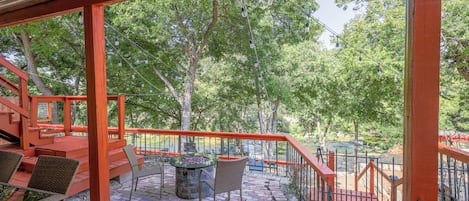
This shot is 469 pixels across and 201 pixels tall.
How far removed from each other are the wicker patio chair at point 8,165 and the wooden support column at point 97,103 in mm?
881

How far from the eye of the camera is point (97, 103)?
7.74 feet

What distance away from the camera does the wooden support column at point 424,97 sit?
1239mm

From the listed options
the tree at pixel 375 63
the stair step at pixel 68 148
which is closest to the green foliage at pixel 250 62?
the tree at pixel 375 63

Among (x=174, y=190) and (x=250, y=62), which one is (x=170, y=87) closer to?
(x=250, y=62)

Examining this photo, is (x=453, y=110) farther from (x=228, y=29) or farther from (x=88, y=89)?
(x=88, y=89)

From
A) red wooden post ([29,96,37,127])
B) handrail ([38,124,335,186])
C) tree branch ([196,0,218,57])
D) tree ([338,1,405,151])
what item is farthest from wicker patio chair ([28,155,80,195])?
tree ([338,1,405,151])

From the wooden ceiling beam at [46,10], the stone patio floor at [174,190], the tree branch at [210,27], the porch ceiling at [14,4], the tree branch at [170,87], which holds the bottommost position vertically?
the stone patio floor at [174,190]

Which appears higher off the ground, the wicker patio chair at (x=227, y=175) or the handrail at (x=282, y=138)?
the handrail at (x=282, y=138)

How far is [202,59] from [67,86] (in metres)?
5.78

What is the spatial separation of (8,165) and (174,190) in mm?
2030

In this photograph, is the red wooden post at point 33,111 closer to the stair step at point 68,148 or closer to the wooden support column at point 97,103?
the stair step at point 68,148

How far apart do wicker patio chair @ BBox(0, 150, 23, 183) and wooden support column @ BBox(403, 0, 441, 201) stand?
132 inches

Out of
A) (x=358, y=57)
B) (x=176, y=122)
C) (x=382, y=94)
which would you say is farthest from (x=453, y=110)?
(x=176, y=122)

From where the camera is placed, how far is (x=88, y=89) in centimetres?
238
